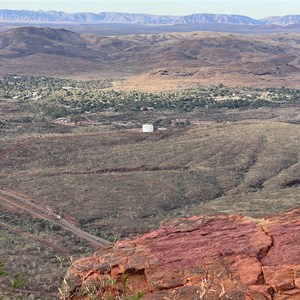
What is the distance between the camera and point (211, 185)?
143 ft

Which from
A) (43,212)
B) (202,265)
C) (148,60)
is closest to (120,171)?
(43,212)

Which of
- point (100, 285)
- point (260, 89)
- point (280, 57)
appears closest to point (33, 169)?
point (100, 285)

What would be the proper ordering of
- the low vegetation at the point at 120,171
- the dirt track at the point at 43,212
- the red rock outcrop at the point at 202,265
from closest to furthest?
the red rock outcrop at the point at 202,265 → the low vegetation at the point at 120,171 → the dirt track at the point at 43,212

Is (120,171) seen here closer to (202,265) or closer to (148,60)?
(202,265)

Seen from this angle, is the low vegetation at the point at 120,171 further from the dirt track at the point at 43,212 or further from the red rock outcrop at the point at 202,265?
the red rock outcrop at the point at 202,265

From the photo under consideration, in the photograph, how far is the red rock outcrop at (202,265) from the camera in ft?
38.0

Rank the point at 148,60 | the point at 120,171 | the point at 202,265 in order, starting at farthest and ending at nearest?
the point at 148,60
the point at 120,171
the point at 202,265

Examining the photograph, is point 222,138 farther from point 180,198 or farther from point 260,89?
point 260,89

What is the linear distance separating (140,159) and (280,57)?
115939 mm

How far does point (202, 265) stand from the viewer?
498 inches

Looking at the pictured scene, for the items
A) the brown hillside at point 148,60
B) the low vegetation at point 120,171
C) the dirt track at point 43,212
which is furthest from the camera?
the brown hillside at point 148,60

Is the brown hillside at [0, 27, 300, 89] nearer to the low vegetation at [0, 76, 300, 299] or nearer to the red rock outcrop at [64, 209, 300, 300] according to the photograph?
the low vegetation at [0, 76, 300, 299]

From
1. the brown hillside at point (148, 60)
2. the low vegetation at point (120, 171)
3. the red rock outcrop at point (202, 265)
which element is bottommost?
the brown hillside at point (148, 60)

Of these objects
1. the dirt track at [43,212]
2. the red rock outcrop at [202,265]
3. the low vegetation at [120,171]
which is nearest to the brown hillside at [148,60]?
the low vegetation at [120,171]
